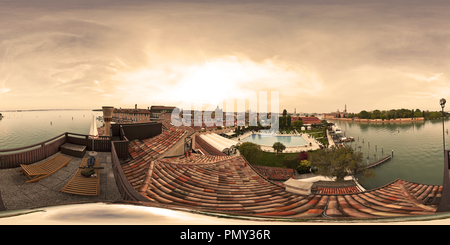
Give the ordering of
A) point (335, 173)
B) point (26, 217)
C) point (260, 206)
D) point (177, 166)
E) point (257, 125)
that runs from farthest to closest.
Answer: point (257, 125) → point (335, 173) → point (177, 166) → point (260, 206) → point (26, 217)

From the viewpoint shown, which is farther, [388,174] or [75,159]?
[388,174]

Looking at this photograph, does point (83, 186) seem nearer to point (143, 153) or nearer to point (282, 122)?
point (143, 153)

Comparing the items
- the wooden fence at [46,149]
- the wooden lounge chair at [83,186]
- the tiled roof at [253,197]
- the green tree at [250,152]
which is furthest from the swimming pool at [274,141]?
the wooden lounge chair at [83,186]

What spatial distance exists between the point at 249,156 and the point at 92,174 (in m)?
12.0

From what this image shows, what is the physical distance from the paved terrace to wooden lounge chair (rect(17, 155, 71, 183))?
2.9 inches

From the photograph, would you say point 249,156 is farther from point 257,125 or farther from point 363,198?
point 257,125

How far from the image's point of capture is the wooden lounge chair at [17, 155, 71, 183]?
2.88 m

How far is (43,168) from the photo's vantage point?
3201 mm

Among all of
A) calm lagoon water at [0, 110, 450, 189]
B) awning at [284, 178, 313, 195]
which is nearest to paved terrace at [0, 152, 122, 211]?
awning at [284, 178, 313, 195]

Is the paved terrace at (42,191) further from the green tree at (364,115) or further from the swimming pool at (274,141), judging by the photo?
the green tree at (364,115)

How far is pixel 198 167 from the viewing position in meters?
3.05

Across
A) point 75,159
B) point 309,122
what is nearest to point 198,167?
point 75,159

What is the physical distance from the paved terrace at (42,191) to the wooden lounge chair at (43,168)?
7 centimetres

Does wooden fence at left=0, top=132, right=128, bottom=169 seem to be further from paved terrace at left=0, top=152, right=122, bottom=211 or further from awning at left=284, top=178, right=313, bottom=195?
awning at left=284, top=178, right=313, bottom=195
